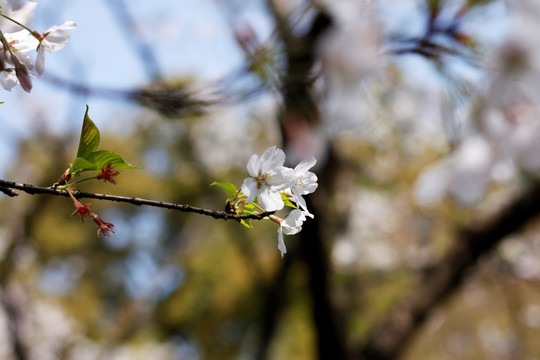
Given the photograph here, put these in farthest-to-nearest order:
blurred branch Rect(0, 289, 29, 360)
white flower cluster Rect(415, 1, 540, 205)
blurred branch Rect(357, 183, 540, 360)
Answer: blurred branch Rect(0, 289, 29, 360) → blurred branch Rect(357, 183, 540, 360) → white flower cluster Rect(415, 1, 540, 205)

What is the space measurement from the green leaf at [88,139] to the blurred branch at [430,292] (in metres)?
1.88

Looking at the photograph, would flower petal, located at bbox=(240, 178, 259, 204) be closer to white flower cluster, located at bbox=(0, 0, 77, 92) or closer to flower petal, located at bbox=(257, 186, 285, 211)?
flower petal, located at bbox=(257, 186, 285, 211)

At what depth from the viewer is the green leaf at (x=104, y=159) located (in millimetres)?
343

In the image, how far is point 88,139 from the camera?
0.33 meters

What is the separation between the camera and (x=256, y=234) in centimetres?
527

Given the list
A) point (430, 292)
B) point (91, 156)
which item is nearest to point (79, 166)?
point (91, 156)

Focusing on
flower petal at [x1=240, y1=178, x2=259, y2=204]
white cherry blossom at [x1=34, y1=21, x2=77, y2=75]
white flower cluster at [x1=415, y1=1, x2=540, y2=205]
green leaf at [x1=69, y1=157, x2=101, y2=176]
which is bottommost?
white flower cluster at [x1=415, y1=1, x2=540, y2=205]

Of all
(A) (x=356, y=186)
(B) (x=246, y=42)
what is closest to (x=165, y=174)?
(A) (x=356, y=186)

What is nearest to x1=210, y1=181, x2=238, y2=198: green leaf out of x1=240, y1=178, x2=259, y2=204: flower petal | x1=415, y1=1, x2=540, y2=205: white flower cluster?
x1=240, y1=178, x2=259, y2=204: flower petal

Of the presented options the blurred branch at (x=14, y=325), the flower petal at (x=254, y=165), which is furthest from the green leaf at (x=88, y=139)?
the blurred branch at (x=14, y=325)

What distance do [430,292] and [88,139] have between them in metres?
1.97

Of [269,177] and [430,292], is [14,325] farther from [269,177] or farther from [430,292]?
[269,177]

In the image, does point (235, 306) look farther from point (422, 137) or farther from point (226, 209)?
point (226, 209)

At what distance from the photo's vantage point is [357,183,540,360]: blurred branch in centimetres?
195
